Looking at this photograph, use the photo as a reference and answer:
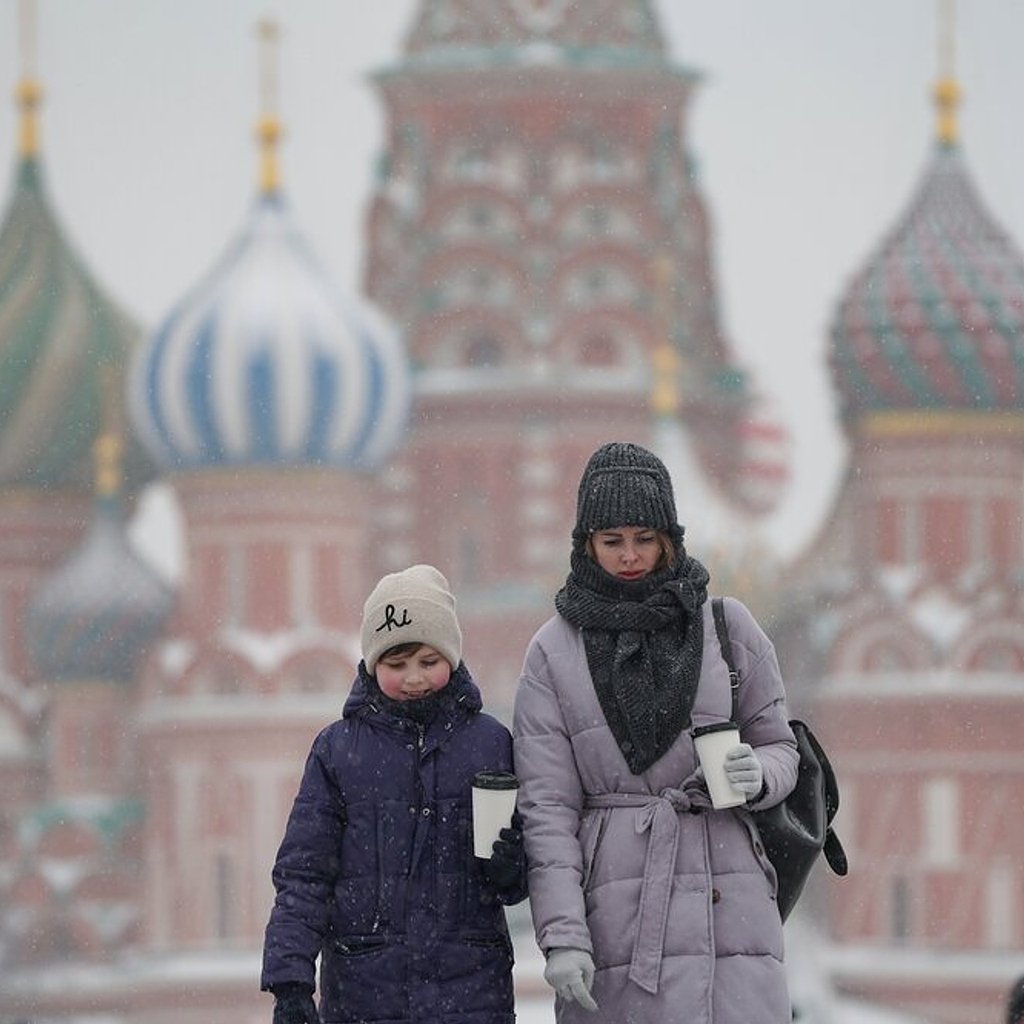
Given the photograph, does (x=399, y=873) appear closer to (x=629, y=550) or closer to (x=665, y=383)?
(x=629, y=550)

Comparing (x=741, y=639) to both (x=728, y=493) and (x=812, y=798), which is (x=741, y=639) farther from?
(x=728, y=493)

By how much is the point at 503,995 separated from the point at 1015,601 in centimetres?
2759

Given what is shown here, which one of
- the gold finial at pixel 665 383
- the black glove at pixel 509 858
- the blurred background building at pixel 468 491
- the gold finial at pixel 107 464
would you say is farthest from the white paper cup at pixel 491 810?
the gold finial at pixel 107 464

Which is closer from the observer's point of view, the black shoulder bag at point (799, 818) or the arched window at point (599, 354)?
the black shoulder bag at point (799, 818)

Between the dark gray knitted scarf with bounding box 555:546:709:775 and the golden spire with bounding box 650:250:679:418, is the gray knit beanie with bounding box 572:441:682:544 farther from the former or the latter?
the golden spire with bounding box 650:250:679:418

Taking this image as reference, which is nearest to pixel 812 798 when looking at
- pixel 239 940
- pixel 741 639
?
pixel 741 639

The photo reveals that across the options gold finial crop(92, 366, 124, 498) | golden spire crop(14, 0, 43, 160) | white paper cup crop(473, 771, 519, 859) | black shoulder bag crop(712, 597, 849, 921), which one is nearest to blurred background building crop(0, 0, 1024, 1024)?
gold finial crop(92, 366, 124, 498)

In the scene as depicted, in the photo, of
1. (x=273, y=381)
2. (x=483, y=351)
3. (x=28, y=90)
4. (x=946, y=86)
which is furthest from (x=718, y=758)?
(x=28, y=90)

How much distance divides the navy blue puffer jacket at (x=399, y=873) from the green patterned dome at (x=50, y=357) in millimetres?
28405

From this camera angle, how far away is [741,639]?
167 inches

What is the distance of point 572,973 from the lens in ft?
13.4

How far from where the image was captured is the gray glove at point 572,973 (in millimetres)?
4078

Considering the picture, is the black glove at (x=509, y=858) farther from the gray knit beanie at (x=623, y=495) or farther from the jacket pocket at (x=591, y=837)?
the gray knit beanie at (x=623, y=495)

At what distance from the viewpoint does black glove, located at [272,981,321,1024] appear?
4.11m
